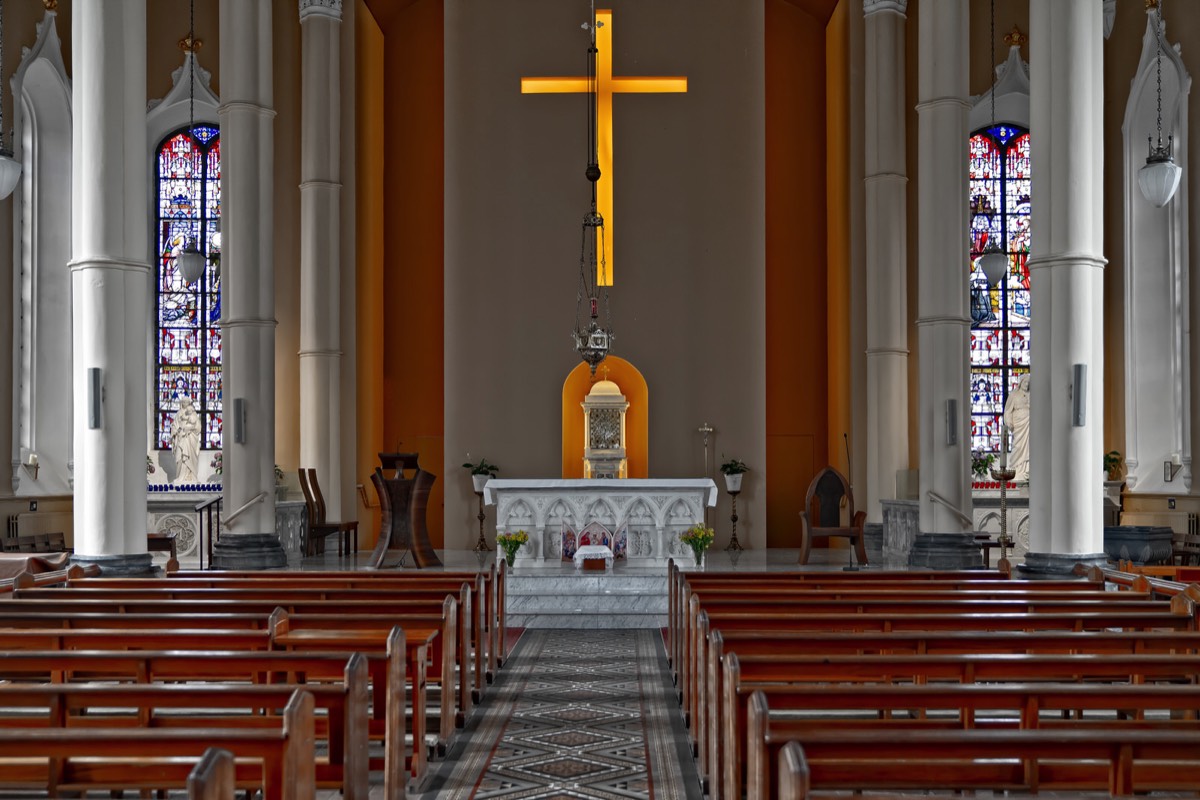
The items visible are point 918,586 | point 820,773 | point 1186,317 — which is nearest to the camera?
point 820,773

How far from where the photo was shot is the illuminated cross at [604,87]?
15.1 meters

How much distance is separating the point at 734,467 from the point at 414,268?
19.0ft

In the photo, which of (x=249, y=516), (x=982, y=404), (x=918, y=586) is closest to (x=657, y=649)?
(x=918, y=586)

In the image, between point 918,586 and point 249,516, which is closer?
point 918,586

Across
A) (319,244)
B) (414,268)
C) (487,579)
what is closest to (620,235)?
(414,268)

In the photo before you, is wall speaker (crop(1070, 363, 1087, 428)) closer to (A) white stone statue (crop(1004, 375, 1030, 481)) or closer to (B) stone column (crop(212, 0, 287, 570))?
(A) white stone statue (crop(1004, 375, 1030, 481))

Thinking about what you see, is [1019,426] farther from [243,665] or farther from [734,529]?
[243,665]

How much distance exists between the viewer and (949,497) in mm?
12336

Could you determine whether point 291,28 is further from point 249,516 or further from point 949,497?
point 949,497

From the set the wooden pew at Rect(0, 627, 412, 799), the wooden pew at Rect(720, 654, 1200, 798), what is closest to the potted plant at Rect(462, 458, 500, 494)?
the wooden pew at Rect(0, 627, 412, 799)

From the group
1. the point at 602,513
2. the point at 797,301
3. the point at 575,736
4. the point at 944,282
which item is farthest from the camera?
the point at 797,301

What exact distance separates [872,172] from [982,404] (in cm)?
387

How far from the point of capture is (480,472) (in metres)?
16.7

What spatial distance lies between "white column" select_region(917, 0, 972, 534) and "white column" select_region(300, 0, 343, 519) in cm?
789
